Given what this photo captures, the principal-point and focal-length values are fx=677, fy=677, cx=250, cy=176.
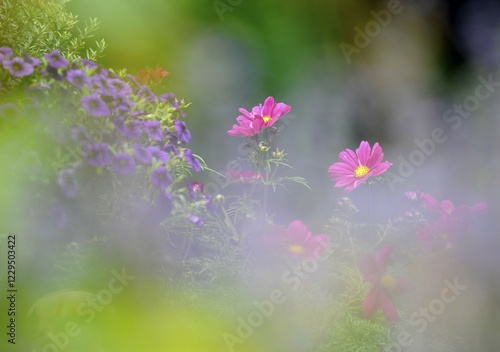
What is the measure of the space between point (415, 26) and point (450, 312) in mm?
1206

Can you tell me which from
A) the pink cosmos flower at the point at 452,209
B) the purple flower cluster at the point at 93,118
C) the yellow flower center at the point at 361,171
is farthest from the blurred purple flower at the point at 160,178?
the pink cosmos flower at the point at 452,209

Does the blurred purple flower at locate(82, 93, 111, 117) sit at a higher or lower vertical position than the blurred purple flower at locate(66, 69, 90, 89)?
lower

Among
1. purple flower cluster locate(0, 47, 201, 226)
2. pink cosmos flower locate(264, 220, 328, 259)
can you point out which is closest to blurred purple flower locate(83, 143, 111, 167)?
purple flower cluster locate(0, 47, 201, 226)

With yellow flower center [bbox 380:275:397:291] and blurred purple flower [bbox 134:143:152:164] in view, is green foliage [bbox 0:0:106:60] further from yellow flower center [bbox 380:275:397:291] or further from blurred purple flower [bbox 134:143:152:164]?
yellow flower center [bbox 380:275:397:291]

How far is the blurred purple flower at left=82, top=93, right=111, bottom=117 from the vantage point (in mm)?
1063

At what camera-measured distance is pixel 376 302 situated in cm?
122

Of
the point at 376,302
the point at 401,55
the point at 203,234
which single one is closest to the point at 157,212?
the point at 203,234

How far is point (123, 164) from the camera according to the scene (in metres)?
1.06

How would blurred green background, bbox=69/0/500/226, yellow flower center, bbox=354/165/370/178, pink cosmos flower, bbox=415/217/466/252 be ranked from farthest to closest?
1. blurred green background, bbox=69/0/500/226
2. yellow flower center, bbox=354/165/370/178
3. pink cosmos flower, bbox=415/217/466/252

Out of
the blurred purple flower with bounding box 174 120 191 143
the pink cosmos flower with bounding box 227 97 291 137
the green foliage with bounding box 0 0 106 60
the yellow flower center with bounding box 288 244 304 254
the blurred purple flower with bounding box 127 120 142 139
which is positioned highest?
the green foliage with bounding box 0 0 106 60

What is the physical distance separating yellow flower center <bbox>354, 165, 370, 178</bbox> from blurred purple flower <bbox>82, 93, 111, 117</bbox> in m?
0.61

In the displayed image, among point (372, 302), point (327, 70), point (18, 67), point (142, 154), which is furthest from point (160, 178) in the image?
point (327, 70)

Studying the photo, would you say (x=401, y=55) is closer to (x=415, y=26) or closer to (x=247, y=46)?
(x=415, y=26)

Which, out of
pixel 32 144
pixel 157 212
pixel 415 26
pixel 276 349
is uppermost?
pixel 415 26
